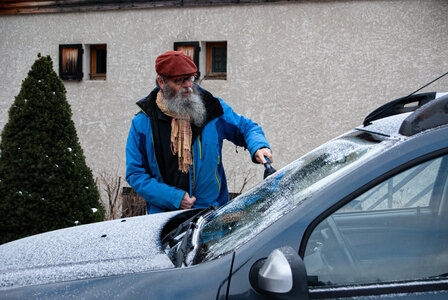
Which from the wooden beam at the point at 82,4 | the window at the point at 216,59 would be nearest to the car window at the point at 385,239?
the wooden beam at the point at 82,4

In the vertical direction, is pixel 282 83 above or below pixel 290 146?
above

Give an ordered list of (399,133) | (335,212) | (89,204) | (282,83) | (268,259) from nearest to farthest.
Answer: (268,259) < (335,212) < (399,133) < (89,204) < (282,83)

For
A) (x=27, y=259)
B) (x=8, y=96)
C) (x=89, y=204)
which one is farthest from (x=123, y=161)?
(x=27, y=259)

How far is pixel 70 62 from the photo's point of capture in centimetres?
872

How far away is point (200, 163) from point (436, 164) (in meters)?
1.71

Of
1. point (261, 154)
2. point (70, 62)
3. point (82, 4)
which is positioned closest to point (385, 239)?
point (261, 154)

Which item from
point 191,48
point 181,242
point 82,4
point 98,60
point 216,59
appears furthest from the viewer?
point 98,60

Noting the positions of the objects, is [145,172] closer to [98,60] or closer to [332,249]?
[332,249]

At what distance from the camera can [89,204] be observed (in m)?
4.97

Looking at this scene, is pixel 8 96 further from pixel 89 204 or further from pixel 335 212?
pixel 335 212

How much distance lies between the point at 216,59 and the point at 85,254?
6.64m

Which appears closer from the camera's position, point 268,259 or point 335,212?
point 268,259

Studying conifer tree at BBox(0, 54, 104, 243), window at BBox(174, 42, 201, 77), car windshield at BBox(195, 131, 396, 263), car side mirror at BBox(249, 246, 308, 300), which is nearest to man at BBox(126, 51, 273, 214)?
car windshield at BBox(195, 131, 396, 263)

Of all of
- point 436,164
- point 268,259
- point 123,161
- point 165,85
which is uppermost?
point 165,85
